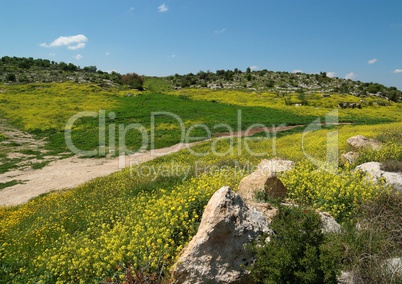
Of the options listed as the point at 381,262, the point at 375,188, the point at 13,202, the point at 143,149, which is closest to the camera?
the point at 381,262

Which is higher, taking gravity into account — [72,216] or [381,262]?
[381,262]

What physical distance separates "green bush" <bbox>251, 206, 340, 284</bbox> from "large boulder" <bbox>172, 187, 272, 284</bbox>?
10.8 inches

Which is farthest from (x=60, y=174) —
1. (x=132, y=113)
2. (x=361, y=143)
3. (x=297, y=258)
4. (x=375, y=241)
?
(x=132, y=113)

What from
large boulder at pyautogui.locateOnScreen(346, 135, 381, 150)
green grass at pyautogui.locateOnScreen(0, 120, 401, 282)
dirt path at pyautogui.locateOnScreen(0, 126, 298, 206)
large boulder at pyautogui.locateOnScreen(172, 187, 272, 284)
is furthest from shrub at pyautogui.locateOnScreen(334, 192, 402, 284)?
dirt path at pyautogui.locateOnScreen(0, 126, 298, 206)

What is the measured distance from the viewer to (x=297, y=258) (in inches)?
174

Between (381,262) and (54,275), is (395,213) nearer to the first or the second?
(381,262)

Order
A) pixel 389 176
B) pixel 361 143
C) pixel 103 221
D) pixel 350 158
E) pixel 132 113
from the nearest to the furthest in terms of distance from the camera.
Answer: pixel 389 176 → pixel 103 221 → pixel 350 158 → pixel 361 143 → pixel 132 113

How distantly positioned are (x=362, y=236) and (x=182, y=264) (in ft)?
11.1

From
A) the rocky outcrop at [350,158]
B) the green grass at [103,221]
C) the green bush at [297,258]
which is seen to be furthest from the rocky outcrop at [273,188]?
the rocky outcrop at [350,158]

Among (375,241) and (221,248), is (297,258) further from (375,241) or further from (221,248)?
(375,241)

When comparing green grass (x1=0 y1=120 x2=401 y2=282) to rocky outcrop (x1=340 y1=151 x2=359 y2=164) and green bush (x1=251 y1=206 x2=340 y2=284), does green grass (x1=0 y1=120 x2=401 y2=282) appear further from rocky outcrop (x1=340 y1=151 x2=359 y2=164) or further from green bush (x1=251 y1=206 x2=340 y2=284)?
green bush (x1=251 y1=206 x2=340 y2=284)

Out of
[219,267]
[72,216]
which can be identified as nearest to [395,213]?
[219,267]

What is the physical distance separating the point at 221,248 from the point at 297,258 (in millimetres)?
1237

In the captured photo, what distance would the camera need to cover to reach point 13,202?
1389cm
